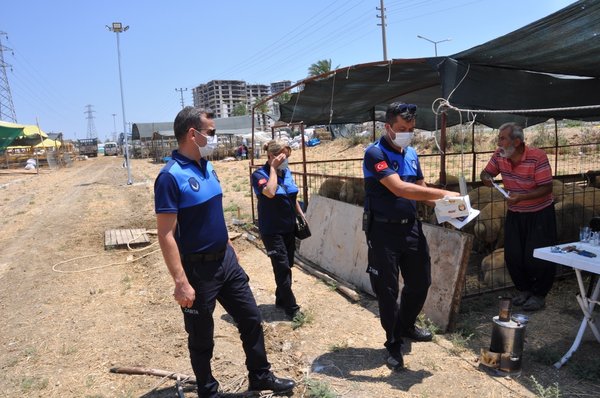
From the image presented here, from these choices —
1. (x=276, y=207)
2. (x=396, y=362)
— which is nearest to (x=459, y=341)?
(x=396, y=362)

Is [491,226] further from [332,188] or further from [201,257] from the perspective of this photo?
[201,257]

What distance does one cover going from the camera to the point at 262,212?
4867 mm

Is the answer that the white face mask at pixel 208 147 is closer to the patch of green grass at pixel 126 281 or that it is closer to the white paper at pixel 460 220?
the white paper at pixel 460 220

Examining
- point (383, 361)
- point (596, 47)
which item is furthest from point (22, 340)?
point (596, 47)

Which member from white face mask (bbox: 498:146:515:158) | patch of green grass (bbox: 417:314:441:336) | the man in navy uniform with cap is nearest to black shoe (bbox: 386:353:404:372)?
the man in navy uniform with cap

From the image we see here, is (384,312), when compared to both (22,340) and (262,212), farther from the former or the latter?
(22,340)

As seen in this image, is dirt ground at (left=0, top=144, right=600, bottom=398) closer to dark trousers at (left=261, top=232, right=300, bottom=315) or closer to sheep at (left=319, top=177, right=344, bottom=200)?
dark trousers at (left=261, top=232, right=300, bottom=315)

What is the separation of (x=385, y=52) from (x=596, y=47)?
28589 mm

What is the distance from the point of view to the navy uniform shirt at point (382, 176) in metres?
3.45

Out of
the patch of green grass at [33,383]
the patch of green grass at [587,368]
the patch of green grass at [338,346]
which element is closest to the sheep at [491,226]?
the patch of green grass at [587,368]

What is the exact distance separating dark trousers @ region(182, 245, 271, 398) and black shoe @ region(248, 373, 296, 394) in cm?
4

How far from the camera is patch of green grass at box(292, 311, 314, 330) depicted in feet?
15.7

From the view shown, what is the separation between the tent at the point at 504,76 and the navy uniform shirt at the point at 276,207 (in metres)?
1.78

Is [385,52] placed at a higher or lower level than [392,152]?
higher
